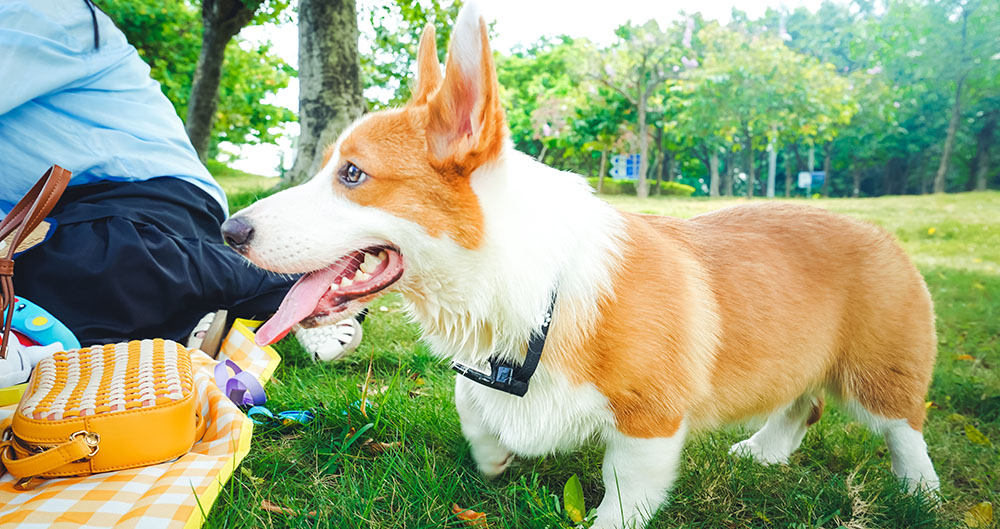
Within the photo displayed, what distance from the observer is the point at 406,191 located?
168 centimetres

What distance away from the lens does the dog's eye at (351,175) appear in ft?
5.62

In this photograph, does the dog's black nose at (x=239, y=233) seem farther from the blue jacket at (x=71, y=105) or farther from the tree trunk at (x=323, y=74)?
the tree trunk at (x=323, y=74)

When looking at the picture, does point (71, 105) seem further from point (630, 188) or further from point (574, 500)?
point (630, 188)

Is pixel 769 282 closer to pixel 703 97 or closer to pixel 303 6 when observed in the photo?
pixel 303 6

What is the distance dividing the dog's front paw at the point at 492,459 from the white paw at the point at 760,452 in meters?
0.98

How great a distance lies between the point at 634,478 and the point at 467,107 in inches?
48.2

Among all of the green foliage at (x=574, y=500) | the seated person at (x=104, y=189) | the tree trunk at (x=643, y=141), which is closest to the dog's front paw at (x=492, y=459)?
the green foliage at (x=574, y=500)

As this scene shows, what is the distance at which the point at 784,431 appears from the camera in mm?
2605

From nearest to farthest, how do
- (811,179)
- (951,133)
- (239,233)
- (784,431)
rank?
1. (239,233)
2. (784,431)
3. (951,133)
4. (811,179)

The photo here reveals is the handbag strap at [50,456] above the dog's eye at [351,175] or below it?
below

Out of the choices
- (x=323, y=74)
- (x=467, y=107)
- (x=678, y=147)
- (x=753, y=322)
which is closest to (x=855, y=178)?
(x=678, y=147)

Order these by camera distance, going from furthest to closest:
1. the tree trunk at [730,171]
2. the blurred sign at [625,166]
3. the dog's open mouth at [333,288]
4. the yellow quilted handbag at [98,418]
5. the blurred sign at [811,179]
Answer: the tree trunk at [730,171] → the blurred sign at [625,166] → the blurred sign at [811,179] → the dog's open mouth at [333,288] → the yellow quilted handbag at [98,418]

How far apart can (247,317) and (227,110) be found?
57.2 ft

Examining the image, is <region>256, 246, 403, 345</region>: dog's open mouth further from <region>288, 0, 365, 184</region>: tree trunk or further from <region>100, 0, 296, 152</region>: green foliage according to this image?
<region>100, 0, 296, 152</region>: green foliage
